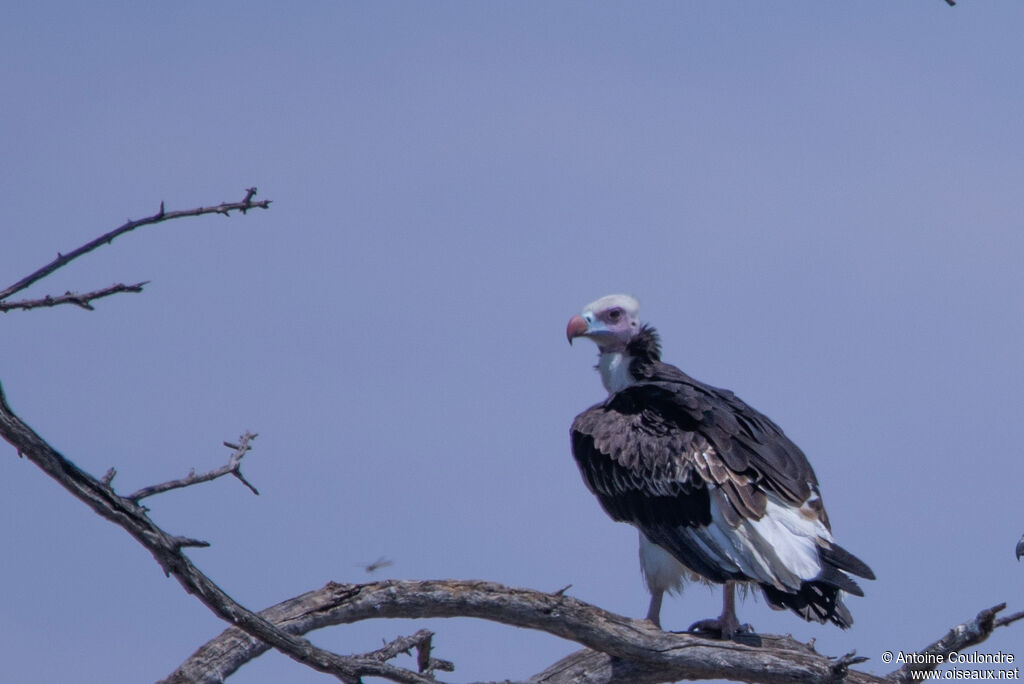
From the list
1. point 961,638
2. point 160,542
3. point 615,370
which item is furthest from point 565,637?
point 615,370

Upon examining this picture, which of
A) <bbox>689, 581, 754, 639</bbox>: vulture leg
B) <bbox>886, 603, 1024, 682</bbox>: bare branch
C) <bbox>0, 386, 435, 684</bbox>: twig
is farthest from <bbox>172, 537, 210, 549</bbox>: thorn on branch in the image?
<bbox>689, 581, 754, 639</bbox>: vulture leg

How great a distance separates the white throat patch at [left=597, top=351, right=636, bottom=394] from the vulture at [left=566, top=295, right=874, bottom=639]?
47 cm

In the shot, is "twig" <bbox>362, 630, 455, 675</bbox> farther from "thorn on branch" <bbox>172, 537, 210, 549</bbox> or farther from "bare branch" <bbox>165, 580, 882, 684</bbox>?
"thorn on branch" <bbox>172, 537, 210, 549</bbox>

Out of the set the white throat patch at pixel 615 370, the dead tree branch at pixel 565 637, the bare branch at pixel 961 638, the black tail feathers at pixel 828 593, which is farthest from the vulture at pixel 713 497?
the bare branch at pixel 961 638

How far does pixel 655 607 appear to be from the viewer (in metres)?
9.55

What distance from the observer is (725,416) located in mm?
9727

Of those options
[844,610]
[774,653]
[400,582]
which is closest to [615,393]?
[844,610]

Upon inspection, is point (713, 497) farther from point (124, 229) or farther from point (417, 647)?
point (124, 229)

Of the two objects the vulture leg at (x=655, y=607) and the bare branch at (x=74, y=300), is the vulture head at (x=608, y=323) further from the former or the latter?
the bare branch at (x=74, y=300)

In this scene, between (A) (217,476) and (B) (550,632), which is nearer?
(A) (217,476)

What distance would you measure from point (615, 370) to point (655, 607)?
2.37 metres

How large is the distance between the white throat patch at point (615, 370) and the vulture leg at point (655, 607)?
192 centimetres

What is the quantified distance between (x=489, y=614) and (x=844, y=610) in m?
2.87

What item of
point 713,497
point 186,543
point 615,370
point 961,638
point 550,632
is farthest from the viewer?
point 615,370
